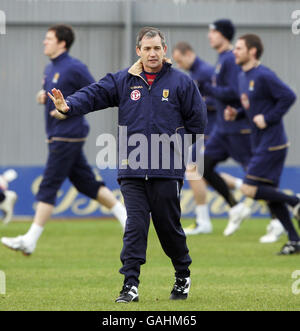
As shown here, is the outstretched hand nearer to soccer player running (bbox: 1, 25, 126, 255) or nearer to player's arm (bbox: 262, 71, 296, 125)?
soccer player running (bbox: 1, 25, 126, 255)

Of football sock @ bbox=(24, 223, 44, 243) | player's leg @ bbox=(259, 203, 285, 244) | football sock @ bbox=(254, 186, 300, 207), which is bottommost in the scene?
player's leg @ bbox=(259, 203, 285, 244)

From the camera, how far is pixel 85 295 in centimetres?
710

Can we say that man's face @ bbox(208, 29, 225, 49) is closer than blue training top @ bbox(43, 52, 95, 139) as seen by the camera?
No

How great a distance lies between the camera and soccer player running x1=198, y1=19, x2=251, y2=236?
12.5 meters

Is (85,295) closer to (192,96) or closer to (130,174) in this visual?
(130,174)

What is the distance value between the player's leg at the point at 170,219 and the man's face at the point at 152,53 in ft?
2.79

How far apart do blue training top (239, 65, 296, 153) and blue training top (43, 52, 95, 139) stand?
1897mm

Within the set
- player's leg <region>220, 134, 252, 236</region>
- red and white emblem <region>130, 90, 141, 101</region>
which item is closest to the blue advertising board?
player's leg <region>220, 134, 252, 236</region>

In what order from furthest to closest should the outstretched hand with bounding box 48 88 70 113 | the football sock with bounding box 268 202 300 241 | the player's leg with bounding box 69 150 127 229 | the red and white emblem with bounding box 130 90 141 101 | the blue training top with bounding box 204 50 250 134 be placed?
the blue training top with bounding box 204 50 250 134, the player's leg with bounding box 69 150 127 229, the football sock with bounding box 268 202 300 241, the red and white emblem with bounding box 130 90 141 101, the outstretched hand with bounding box 48 88 70 113

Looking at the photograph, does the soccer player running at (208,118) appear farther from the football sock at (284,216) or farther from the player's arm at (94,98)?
the player's arm at (94,98)

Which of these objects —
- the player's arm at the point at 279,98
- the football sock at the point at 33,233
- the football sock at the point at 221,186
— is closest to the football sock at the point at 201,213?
the football sock at the point at 221,186

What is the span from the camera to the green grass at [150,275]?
663 cm

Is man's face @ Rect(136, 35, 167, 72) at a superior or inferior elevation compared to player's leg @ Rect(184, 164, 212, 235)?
superior

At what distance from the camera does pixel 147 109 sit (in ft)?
21.7
